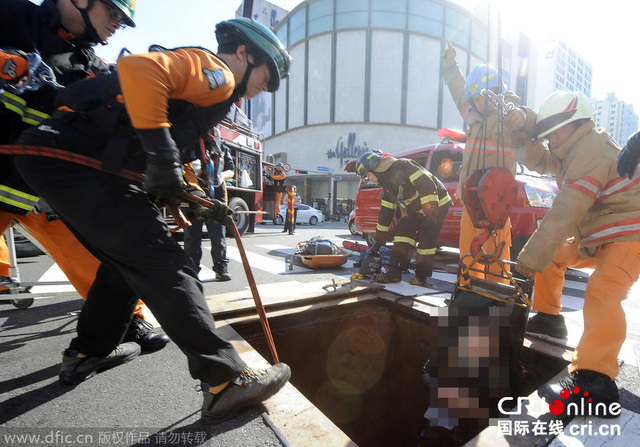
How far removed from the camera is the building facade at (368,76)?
28.8 meters

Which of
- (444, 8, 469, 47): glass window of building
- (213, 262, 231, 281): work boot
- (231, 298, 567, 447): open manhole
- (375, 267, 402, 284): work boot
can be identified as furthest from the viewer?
(444, 8, 469, 47): glass window of building

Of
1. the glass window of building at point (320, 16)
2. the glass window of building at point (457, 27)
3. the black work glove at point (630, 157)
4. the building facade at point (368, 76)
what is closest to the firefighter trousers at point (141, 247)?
the black work glove at point (630, 157)

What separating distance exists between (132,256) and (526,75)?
5232cm

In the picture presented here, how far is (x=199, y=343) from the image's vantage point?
1216mm

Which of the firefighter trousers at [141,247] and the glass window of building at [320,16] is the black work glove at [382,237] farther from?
the glass window of building at [320,16]

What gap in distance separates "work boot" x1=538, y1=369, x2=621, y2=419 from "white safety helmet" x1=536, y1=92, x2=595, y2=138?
4.30 ft

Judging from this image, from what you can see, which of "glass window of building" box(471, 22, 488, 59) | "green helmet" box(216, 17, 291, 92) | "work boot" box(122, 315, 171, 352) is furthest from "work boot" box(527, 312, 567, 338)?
"glass window of building" box(471, 22, 488, 59)

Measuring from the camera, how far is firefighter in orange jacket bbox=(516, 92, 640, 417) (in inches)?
55.7

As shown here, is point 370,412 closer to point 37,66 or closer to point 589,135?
point 589,135

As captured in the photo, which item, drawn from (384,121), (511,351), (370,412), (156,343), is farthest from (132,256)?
(384,121)

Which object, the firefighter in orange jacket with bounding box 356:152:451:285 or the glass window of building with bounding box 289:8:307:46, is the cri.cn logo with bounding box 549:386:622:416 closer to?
the firefighter in orange jacket with bounding box 356:152:451:285

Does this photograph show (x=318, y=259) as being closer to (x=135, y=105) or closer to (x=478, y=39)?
(x=135, y=105)

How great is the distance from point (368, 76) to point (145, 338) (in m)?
30.9

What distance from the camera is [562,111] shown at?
1870 mm
